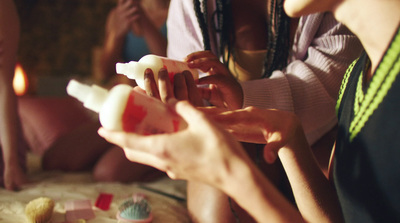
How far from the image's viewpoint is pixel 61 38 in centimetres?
231

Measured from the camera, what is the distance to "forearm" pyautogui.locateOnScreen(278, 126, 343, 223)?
56 centimetres

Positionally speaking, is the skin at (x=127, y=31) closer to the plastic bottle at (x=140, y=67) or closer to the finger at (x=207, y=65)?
the finger at (x=207, y=65)

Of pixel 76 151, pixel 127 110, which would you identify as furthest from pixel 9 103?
pixel 127 110

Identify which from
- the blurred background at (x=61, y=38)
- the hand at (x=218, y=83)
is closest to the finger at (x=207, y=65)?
the hand at (x=218, y=83)

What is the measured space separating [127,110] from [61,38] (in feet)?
7.09

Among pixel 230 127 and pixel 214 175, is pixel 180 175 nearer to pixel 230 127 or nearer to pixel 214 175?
pixel 214 175

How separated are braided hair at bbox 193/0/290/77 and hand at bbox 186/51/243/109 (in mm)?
174

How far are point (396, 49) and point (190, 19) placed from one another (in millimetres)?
583

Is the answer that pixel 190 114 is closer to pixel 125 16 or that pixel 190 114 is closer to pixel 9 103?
pixel 9 103

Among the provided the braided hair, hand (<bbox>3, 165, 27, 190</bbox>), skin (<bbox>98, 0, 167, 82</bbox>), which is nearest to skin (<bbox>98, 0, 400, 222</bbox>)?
the braided hair

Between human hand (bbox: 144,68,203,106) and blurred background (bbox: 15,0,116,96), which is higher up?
human hand (bbox: 144,68,203,106)

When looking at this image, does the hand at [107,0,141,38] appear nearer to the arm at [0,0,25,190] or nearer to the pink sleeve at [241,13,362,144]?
the arm at [0,0,25,190]

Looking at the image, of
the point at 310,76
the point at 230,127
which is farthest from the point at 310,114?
the point at 230,127

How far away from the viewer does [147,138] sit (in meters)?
0.36
